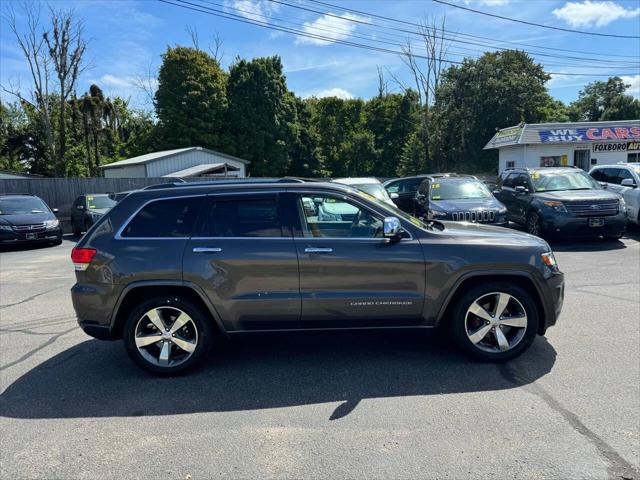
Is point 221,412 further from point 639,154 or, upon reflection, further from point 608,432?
point 639,154

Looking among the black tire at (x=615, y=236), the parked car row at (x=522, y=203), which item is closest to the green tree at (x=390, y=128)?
the parked car row at (x=522, y=203)

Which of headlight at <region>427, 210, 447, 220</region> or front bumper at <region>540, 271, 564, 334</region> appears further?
headlight at <region>427, 210, 447, 220</region>

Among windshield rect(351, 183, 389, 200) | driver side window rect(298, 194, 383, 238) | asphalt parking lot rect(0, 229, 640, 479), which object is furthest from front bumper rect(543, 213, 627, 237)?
driver side window rect(298, 194, 383, 238)

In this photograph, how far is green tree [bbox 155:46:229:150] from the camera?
42.1 m

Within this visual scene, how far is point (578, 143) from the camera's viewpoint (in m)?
25.7

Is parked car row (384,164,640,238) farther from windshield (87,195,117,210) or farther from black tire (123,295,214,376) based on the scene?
windshield (87,195,117,210)

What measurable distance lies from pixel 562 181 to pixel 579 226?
171 cm

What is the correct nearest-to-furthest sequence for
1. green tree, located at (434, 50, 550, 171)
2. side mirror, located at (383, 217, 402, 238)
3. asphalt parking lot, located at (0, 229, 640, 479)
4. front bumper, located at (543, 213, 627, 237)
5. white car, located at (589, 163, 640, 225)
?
asphalt parking lot, located at (0, 229, 640, 479)
side mirror, located at (383, 217, 402, 238)
front bumper, located at (543, 213, 627, 237)
white car, located at (589, 163, 640, 225)
green tree, located at (434, 50, 550, 171)

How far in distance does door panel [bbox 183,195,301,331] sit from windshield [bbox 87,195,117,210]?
14.4 m

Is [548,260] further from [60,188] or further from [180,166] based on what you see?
[180,166]

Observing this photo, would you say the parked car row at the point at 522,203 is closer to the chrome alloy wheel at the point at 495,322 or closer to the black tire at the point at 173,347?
the chrome alloy wheel at the point at 495,322

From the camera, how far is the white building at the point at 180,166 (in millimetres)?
29375

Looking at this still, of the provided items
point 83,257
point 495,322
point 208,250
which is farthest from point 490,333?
point 83,257

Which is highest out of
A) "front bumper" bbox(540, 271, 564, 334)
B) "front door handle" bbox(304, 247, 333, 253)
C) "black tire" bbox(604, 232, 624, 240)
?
"front door handle" bbox(304, 247, 333, 253)
